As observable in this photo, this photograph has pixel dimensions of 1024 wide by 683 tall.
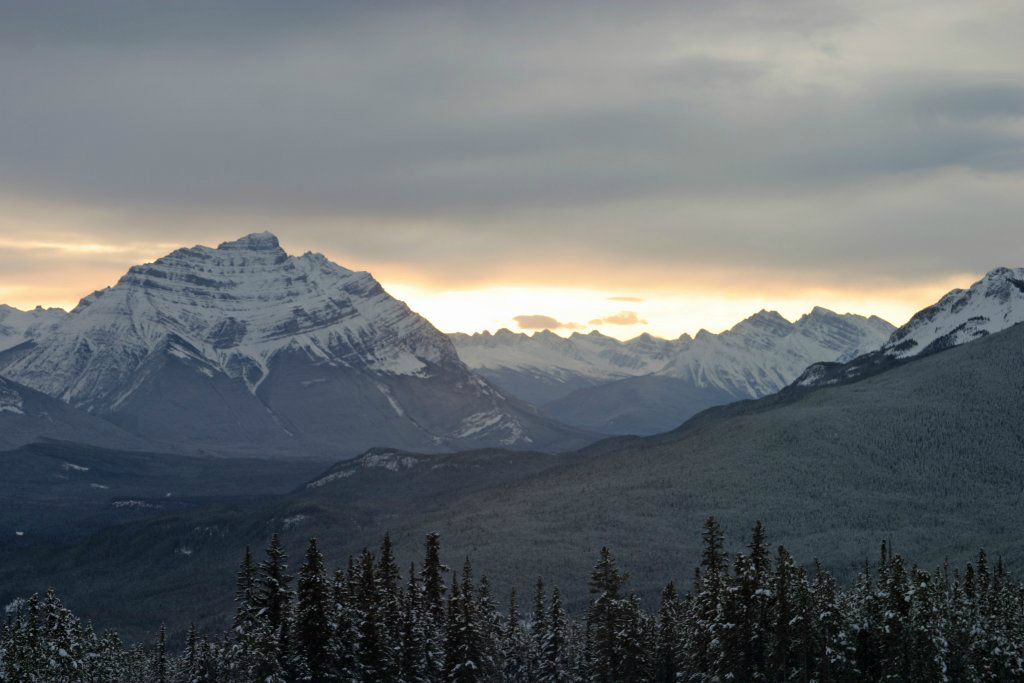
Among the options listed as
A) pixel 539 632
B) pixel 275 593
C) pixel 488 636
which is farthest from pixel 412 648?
pixel 539 632

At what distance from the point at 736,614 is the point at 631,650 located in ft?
57.0

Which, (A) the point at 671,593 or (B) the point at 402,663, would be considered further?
(A) the point at 671,593

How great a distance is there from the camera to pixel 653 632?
419 feet

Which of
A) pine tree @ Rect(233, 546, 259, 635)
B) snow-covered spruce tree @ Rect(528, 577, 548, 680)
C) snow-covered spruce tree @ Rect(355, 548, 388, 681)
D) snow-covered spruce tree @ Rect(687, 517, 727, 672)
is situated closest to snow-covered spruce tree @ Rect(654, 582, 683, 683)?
snow-covered spruce tree @ Rect(687, 517, 727, 672)

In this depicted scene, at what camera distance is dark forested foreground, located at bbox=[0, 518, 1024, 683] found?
99.6 metres

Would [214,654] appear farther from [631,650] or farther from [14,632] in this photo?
[631,650]

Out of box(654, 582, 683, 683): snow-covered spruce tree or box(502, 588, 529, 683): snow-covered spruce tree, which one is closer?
box(654, 582, 683, 683): snow-covered spruce tree

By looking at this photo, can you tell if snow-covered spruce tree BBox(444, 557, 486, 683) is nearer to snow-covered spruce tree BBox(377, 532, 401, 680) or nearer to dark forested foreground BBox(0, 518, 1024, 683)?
dark forested foreground BBox(0, 518, 1024, 683)

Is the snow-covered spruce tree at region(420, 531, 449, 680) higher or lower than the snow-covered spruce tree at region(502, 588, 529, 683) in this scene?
higher

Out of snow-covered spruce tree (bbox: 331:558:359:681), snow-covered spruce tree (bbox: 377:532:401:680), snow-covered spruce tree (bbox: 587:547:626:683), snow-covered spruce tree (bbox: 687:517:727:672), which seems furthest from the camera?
snow-covered spruce tree (bbox: 587:547:626:683)

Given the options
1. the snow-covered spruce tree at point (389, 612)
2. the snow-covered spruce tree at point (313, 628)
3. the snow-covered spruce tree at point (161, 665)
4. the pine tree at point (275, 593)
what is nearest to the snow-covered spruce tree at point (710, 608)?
the snow-covered spruce tree at point (389, 612)

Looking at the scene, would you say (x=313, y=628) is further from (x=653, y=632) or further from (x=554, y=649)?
(x=653, y=632)

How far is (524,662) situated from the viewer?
502 feet

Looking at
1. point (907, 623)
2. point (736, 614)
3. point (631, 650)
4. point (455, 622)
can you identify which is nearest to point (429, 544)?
point (455, 622)
